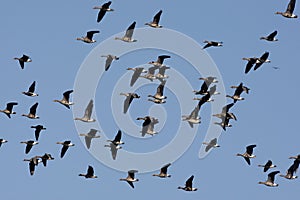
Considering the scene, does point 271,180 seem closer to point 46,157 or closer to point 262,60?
point 262,60

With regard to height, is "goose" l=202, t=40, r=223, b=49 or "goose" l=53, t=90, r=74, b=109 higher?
"goose" l=202, t=40, r=223, b=49

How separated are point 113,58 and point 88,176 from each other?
24.3 feet

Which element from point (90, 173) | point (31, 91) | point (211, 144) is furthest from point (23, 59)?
point (211, 144)

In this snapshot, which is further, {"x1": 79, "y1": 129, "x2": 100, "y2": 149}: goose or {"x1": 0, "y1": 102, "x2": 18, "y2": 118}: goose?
{"x1": 0, "y1": 102, "x2": 18, "y2": 118}: goose

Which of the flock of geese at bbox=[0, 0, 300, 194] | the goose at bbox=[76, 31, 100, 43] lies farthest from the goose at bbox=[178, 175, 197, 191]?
the goose at bbox=[76, 31, 100, 43]

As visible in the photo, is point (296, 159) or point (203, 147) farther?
point (203, 147)

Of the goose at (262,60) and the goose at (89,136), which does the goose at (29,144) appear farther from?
the goose at (262,60)

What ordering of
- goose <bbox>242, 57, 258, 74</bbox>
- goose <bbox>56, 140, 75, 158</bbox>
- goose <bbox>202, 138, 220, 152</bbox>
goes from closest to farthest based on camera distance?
goose <bbox>242, 57, 258, 74</bbox>
goose <bbox>56, 140, 75, 158</bbox>
goose <bbox>202, 138, 220, 152</bbox>

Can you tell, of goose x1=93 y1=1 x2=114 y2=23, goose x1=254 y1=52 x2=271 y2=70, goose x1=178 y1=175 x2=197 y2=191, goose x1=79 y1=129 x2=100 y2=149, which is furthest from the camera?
goose x1=79 y1=129 x2=100 y2=149

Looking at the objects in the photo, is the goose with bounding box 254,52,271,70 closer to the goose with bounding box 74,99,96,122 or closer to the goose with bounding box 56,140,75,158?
the goose with bounding box 74,99,96,122

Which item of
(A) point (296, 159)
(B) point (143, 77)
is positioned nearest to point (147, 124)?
(B) point (143, 77)

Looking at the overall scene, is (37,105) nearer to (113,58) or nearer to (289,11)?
(113,58)

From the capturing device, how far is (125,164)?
97.0 metres

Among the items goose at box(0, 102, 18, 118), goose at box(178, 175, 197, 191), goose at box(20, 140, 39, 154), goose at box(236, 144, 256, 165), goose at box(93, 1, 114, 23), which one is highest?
goose at box(93, 1, 114, 23)
